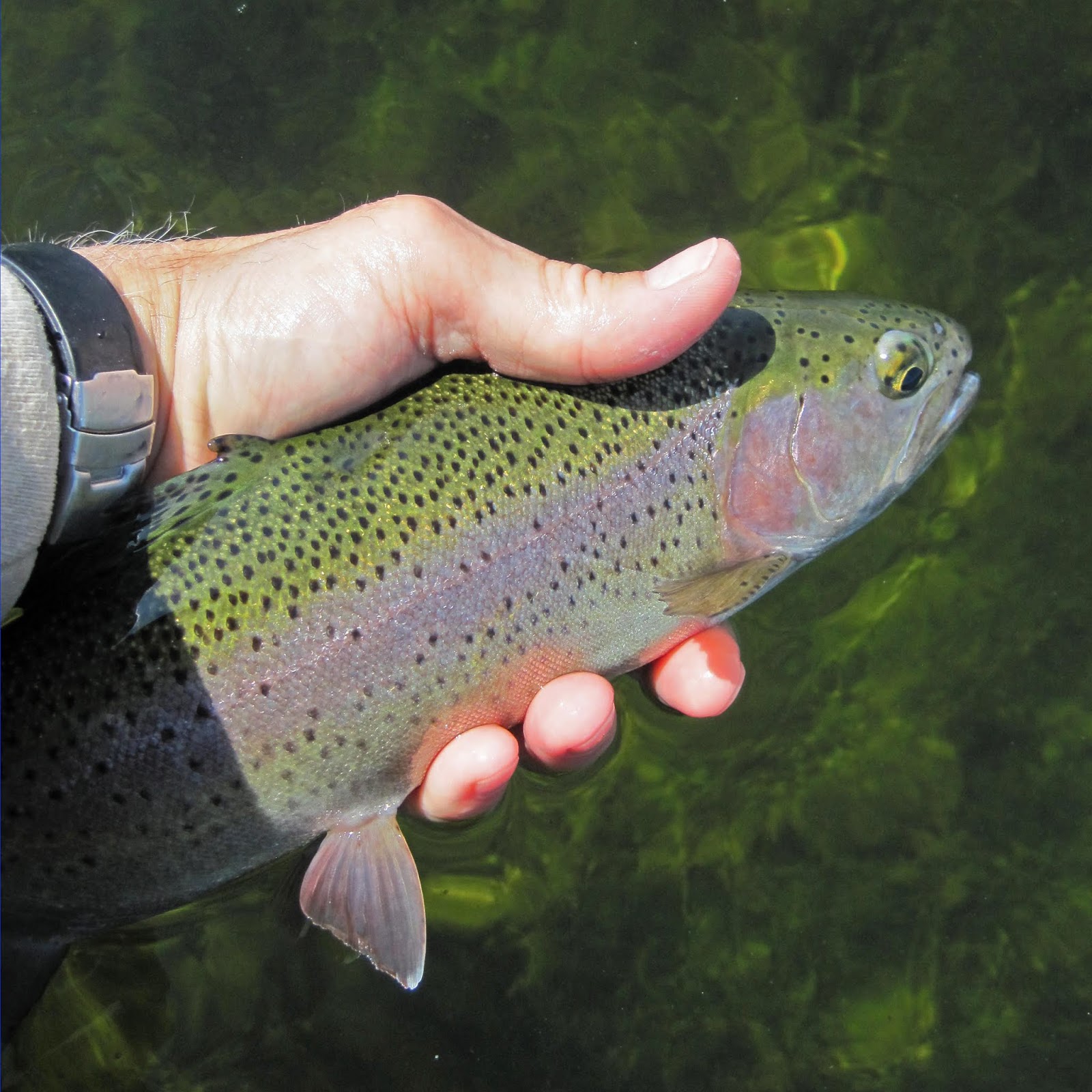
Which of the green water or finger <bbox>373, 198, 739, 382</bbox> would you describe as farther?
the green water

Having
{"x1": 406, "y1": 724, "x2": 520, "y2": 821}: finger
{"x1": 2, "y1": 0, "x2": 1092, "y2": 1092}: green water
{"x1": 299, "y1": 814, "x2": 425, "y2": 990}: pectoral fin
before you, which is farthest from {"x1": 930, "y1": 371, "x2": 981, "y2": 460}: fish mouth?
{"x1": 299, "y1": 814, "x2": 425, "y2": 990}: pectoral fin

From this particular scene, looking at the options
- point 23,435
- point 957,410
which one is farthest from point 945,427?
point 23,435

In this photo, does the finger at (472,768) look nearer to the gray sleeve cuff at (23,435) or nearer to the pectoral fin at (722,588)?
the pectoral fin at (722,588)

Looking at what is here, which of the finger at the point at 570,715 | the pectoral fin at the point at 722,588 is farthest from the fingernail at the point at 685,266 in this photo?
the finger at the point at 570,715

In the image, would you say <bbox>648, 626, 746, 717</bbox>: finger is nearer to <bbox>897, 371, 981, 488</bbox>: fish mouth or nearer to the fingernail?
<bbox>897, 371, 981, 488</bbox>: fish mouth

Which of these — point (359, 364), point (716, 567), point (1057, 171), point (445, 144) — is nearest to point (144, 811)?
point (359, 364)

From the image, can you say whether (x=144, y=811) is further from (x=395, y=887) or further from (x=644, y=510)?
(x=644, y=510)
